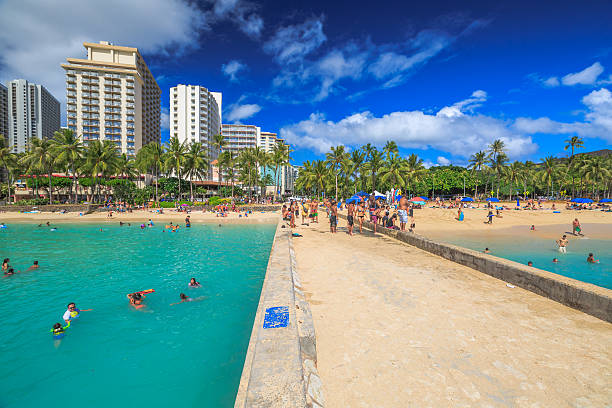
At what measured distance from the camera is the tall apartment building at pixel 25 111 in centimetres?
13125

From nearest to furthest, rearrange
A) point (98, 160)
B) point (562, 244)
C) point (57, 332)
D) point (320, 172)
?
1. point (57, 332)
2. point (562, 244)
3. point (98, 160)
4. point (320, 172)

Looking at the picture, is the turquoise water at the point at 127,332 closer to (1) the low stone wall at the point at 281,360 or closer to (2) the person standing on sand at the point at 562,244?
(1) the low stone wall at the point at 281,360

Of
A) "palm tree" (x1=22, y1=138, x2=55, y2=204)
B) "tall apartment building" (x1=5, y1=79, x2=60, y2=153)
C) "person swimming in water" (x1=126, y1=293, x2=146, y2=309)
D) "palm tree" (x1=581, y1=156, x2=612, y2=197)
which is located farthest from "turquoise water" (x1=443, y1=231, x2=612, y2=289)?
"tall apartment building" (x1=5, y1=79, x2=60, y2=153)

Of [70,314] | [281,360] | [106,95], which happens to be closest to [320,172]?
[70,314]

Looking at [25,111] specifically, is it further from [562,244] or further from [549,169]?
[549,169]

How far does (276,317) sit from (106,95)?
3808 inches

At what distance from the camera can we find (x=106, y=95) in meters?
76.8

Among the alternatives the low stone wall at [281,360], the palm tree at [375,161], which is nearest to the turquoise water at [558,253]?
the low stone wall at [281,360]

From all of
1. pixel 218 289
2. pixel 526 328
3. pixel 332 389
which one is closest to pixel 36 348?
pixel 218 289

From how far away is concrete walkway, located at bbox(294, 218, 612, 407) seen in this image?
344 cm

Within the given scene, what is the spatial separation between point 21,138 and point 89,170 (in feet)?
447

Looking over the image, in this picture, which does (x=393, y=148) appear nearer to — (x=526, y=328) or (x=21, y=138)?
(x=526, y=328)

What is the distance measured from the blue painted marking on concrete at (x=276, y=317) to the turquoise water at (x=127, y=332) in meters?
1.67

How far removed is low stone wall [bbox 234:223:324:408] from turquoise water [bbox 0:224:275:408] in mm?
1739
